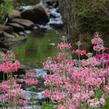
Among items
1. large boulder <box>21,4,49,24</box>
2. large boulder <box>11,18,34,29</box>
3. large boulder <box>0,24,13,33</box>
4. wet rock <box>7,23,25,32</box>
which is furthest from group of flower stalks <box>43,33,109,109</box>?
large boulder <box>21,4,49,24</box>

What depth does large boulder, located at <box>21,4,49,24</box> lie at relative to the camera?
39.2 meters

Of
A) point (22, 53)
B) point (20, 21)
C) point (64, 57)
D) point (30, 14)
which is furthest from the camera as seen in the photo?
point (30, 14)

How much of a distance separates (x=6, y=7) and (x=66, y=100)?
878 inches

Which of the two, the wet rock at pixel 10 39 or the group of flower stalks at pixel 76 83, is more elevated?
the group of flower stalks at pixel 76 83

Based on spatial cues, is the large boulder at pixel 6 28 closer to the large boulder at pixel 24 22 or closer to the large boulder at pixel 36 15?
the large boulder at pixel 24 22

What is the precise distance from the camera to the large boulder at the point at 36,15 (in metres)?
39.2

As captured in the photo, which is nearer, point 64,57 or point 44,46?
point 64,57

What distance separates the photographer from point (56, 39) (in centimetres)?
2912

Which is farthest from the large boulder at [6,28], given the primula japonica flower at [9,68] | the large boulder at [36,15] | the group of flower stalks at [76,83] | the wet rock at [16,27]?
the primula japonica flower at [9,68]

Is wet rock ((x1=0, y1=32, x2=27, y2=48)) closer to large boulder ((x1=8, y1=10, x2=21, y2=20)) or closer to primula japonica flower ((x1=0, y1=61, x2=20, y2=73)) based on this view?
large boulder ((x1=8, y1=10, x2=21, y2=20))

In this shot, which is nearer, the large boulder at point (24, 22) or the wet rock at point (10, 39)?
the wet rock at point (10, 39)

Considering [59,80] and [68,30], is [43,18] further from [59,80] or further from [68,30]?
[59,80]

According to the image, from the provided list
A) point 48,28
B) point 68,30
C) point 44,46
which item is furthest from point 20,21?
point 68,30

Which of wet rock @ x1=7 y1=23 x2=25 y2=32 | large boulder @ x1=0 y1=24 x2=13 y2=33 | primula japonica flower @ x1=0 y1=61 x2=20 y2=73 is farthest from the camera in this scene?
wet rock @ x1=7 y1=23 x2=25 y2=32
